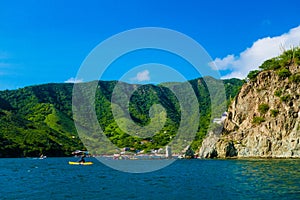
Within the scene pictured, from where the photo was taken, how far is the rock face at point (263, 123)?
99438 millimetres

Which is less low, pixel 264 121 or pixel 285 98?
pixel 285 98

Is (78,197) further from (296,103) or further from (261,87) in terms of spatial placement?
(261,87)

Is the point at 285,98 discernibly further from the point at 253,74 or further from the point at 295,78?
the point at 253,74

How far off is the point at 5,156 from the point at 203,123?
110 meters

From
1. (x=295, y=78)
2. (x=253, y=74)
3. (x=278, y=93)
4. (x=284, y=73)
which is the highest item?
(x=253, y=74)

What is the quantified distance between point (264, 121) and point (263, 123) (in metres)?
2.51

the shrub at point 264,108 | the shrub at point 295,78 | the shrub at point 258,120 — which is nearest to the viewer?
the shrub at point 295,78

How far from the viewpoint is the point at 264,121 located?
109 metres

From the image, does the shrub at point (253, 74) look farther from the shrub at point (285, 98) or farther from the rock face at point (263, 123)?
the shrub at point (285, 98)

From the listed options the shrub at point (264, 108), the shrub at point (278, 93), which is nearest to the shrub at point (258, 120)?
the shrub at point (264, 108)

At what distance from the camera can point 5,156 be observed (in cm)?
16325

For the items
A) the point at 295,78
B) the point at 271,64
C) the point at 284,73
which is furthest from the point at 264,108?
the point at 271,64

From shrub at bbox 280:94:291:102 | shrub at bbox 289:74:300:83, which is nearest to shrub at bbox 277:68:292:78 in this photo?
shrub at bbox 289:74:300:83

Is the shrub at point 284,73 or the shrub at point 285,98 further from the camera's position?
the shrub at point 284,73
